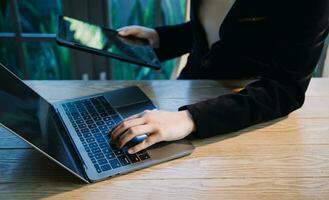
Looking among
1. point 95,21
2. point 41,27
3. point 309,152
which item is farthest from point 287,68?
point 41,27

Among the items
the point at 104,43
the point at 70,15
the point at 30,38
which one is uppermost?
the point at 104,43

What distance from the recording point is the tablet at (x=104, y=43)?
92 centimetres

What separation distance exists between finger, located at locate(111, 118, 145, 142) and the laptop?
2 cm

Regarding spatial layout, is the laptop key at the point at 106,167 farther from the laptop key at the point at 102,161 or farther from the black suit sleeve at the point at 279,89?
A: the black suit sleeve at the point at 279,89

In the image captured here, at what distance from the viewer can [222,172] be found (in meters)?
0.67

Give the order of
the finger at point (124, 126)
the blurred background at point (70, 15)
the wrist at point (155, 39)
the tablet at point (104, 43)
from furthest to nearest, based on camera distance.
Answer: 1. the blurred background at point (70, 15)
2. the wrist at point (155, 39)
3. the tablet at point (104, 43)
4. the finger at point (124, 126)

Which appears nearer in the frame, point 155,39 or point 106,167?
point 106,167

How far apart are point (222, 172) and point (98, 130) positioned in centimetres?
26

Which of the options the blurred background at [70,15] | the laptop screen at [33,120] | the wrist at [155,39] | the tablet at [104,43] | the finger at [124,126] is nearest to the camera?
the laptop screen at [33,120]

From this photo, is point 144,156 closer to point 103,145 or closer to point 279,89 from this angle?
point 103,145

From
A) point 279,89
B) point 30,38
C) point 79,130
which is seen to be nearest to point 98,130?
point 79,130

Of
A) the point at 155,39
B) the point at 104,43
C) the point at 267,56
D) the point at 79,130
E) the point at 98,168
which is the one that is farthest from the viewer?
the point at 155,39

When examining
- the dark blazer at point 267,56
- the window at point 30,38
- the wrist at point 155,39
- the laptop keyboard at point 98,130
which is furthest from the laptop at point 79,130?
the window at point 30,38

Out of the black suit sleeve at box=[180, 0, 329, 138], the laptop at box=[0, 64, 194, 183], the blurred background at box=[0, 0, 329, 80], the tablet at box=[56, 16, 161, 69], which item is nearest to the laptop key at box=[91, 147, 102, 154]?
the laptop at box=[0, 64, 194, 183]
